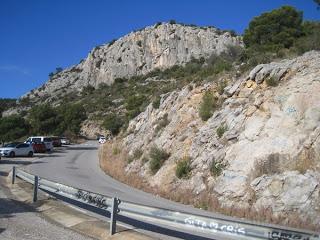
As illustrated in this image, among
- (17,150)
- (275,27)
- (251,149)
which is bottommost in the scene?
(17,150)

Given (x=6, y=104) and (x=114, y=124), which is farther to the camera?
(x=6, y=104)

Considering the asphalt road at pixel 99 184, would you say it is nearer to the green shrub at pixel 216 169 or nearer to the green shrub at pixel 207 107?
the green shrub at pixel 216 169

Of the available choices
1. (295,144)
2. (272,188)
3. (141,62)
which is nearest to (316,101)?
(295,144)

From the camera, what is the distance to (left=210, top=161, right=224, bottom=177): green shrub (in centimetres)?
2113

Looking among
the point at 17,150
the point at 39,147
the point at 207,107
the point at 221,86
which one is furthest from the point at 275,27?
the point at 39,147

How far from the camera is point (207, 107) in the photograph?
28.0 metres

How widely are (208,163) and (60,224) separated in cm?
1215

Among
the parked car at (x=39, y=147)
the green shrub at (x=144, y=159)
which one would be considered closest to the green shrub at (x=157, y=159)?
the green shrub at (x=144, y=159)

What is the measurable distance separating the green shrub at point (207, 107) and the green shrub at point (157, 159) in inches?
125

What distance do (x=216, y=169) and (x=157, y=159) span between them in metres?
6.23

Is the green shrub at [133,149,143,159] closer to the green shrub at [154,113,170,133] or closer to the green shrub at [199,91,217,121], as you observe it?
the green shrub at [154,113,170,133]

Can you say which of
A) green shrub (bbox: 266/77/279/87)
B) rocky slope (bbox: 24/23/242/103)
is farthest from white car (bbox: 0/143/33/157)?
rocky slope (bbox: 24/23/242/103)

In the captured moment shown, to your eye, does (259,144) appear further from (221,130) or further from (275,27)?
(275,27)

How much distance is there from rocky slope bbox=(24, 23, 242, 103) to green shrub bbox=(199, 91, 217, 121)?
261 feet
